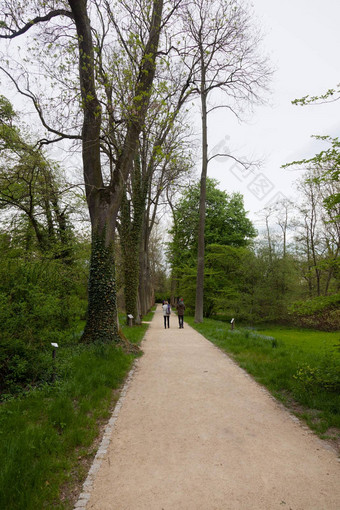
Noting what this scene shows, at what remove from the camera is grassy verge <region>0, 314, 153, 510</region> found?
2359 mm

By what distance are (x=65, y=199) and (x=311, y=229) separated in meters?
19.7

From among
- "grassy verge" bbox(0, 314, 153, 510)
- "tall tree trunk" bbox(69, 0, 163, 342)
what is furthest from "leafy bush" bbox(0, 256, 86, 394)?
"tall tree trunk" bbox(69, 0, 163, 342)

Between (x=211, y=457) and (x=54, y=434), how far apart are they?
1.82 metres

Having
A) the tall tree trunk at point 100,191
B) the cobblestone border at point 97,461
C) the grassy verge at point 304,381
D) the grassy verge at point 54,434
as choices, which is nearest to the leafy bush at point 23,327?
the grassy verge at point 54,434

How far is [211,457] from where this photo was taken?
2996mm

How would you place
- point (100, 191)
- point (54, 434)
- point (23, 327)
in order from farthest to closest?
point (100, 191) < point (23, 327) < point (54, 434)

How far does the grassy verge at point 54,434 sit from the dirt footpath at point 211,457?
29 centimetres

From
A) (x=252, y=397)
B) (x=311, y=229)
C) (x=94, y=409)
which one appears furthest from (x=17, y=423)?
(x=311, y=229)

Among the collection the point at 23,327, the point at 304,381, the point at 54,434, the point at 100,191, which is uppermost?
the point at 100,191

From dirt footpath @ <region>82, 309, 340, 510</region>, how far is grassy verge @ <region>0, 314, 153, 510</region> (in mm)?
290

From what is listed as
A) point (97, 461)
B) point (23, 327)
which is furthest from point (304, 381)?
point (23, 327)

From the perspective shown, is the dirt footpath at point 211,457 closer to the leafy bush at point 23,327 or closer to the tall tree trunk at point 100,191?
the leafy bush at point 23,327

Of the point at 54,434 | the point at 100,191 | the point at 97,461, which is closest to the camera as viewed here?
the point at 97,461

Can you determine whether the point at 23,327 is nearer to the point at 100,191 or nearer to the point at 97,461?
the point at 97,461
